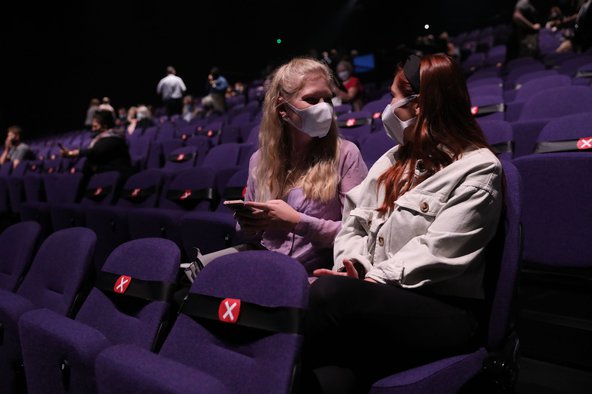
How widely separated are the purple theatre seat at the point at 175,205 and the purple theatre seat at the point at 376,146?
563 mm

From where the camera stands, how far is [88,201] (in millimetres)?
2445

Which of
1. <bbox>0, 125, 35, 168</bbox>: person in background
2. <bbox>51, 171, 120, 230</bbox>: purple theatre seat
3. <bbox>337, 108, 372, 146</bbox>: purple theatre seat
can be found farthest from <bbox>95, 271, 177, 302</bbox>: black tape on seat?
<bbox>0, 125, 35, 168</bbox>: person in background

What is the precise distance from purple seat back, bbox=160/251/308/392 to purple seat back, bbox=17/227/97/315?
41 cm

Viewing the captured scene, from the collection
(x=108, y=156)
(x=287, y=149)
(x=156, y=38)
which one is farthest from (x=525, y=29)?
(x=156, y=38)

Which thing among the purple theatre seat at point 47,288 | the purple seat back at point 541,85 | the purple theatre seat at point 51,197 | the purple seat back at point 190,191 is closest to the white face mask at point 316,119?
the purple theatre seat at point 47,288

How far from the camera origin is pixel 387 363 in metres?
0.69

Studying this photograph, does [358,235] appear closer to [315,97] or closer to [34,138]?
[315,97]

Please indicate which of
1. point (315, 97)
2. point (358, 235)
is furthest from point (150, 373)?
point (315, 97)

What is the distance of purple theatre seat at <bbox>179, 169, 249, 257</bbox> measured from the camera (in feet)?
4.53

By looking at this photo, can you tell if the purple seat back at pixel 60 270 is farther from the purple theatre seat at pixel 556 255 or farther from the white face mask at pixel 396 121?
the purple theatre seat at pixel 556 255

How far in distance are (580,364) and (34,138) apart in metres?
8.98

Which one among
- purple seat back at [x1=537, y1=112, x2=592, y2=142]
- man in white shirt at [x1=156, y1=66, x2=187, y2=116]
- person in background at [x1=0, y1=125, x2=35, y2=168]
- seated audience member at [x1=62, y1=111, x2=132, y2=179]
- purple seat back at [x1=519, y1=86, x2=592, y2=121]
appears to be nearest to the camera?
purple seat back at [x1=537, y1=112, x2=592, y2=142]

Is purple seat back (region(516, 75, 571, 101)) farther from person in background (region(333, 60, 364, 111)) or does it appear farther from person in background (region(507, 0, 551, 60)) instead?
person in background (region(507, 0, 551, 60))

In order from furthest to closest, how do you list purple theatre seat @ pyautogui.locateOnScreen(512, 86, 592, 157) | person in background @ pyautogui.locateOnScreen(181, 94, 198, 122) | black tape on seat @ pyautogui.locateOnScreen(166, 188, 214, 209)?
person in background @ pyautogui.locateOnScreen(181, 94, 198, 122)
black tape on seat @ pyautogui.locateOnScreen(166, 188, 214, 209)
purple theatre seat @ pyautogui.locateOnScreen(512, 86, 592, 157)
